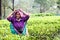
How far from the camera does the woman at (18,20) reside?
4984 mm

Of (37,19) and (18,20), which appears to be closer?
(18,20)

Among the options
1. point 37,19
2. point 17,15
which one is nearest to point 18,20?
point 17,15

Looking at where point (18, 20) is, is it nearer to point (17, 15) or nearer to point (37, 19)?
point (17, 15)

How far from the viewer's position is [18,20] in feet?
16.5

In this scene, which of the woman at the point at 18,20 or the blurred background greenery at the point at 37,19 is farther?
the woman at the point at 18,20

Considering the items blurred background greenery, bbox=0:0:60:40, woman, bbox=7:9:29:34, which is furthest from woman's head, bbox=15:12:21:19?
blurred background greenery, bbox=0:0:60:40

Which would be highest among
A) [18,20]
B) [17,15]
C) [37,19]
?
[17,15]

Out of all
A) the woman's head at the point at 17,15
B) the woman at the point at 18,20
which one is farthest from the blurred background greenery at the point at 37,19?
the woman's head at the point at 17,15

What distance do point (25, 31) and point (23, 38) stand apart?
0.83 m

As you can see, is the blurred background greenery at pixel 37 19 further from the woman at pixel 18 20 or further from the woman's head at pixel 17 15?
the woman's head at pixel 17 15

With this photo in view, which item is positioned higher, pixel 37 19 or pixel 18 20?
pixel 18 20

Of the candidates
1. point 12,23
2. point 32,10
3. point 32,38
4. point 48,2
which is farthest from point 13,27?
point 32,10

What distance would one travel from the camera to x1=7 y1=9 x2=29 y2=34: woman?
4.98 meters

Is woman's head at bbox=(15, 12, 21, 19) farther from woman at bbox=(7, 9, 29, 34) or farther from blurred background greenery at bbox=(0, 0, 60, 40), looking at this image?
blurred background greenery at bbox=(0, 0, 60, 40)
